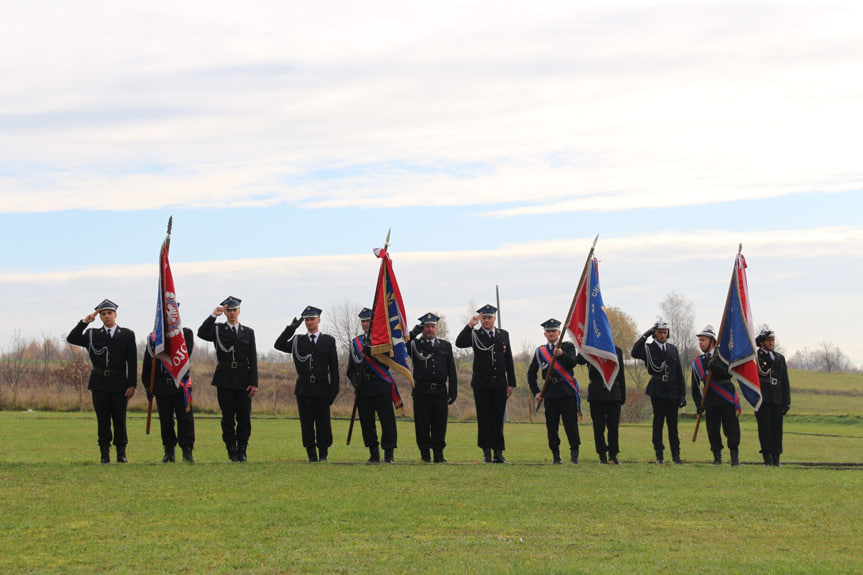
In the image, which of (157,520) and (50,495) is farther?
(50,495)

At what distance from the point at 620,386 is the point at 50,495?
858 centimetres

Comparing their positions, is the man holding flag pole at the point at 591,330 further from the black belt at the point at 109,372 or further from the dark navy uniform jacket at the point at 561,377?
the black belt at the point at 109,372

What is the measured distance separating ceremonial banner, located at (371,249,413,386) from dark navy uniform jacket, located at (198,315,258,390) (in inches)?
69.4

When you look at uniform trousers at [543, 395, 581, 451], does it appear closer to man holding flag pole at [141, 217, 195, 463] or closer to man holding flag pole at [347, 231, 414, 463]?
man holding flag pole at [347, 231, 414, 463]

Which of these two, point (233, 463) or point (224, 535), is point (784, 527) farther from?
point (233, 463)

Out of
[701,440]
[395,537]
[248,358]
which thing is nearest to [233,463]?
[248,358]

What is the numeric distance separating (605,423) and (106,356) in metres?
7.29

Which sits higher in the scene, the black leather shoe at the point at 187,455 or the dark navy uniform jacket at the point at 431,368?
Answer: the dark navy uniform jacket at the point at 431,368

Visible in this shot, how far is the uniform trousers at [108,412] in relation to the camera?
13.3 metres

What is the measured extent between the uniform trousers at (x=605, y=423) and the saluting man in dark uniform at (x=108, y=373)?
6.61 meters

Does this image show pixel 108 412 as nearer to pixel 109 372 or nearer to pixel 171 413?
pixel 109 372

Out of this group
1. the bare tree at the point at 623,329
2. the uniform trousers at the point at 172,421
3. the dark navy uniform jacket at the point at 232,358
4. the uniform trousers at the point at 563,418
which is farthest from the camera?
the bare tree at the point at 623,329

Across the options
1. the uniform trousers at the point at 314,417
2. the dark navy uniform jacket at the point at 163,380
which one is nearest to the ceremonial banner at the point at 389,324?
the uniform trousers at the point at 314,417

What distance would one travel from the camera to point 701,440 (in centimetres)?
2417
